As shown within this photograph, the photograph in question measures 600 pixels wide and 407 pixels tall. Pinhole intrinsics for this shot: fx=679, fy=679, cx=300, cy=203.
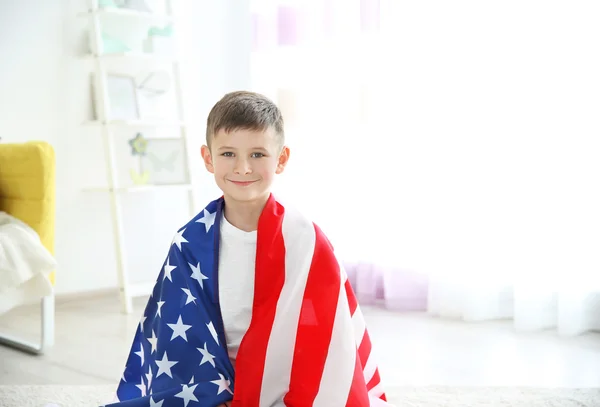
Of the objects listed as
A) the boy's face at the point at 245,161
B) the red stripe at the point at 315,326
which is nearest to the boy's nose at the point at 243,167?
the boy's face at the point at 245,161

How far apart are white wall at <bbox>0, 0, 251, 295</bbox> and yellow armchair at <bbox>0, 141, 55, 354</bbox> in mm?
858

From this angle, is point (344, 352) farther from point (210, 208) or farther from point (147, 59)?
point (147, 59)

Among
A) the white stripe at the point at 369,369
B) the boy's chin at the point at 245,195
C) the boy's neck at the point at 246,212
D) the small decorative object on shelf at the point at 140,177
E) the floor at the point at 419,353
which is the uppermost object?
the boy's chin at the point at 245,195

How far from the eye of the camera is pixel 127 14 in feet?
10.4

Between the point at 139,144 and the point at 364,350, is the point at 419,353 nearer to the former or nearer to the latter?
the point at 364,350

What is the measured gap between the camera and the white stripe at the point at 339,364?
4.34 feet

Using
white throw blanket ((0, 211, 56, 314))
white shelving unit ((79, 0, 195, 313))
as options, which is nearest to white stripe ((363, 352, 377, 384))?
white throw blanket ((0, 211, 56, 314))

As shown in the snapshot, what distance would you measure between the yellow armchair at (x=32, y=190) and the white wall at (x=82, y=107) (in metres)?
0.86

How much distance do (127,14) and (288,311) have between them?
2.25 metres

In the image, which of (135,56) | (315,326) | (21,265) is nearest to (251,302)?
(315,326)

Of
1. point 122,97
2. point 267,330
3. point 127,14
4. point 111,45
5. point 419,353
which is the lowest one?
point 419,353

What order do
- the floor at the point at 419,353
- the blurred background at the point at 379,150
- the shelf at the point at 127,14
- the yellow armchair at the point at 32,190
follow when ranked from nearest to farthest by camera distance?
the floor at the point at 419,353
the yellow armchair at the point at 32,190
the blurred background at the point at 379,150
the shelf at the point at 127,14

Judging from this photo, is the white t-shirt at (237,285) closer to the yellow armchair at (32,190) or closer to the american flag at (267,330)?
the american flag at (267,330)

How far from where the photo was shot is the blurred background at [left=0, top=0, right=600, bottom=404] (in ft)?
8.47
